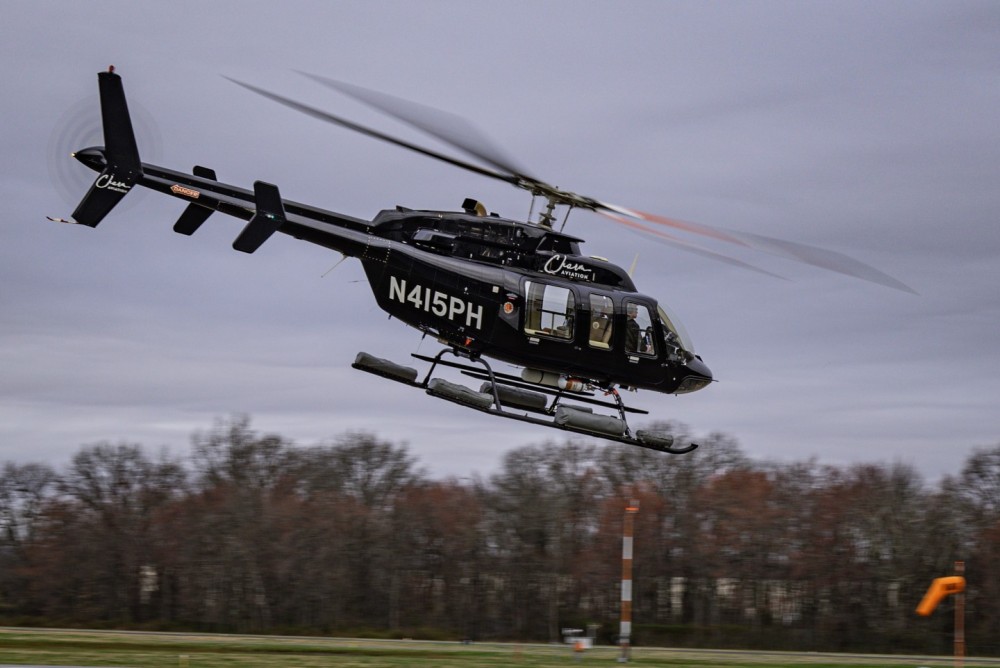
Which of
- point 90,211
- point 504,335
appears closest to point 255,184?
point 90,211

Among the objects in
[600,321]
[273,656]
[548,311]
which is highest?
[548,311]

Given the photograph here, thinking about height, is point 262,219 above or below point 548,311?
above

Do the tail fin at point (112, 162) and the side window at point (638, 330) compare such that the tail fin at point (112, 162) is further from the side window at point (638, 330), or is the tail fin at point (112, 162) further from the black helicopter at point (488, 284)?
the side window at point (638, 330)

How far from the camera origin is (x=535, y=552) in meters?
55.5

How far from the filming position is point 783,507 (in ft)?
187

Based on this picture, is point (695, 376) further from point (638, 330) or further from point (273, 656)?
point (273, 656)

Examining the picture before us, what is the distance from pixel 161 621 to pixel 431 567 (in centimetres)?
1329

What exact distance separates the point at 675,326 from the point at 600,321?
2.00 metres

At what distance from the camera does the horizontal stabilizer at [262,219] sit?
20.4 metres

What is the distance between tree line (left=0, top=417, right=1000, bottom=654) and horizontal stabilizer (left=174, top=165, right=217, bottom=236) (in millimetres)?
30427

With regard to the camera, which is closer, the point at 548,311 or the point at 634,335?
the point at 548,311

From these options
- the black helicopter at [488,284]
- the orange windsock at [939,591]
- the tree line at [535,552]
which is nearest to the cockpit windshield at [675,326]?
the black helicopter at [488,284]

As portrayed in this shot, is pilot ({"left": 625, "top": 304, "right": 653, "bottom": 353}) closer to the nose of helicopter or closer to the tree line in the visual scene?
the nose of helicopter

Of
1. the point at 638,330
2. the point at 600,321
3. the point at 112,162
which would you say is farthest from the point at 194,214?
the point at 638,330
